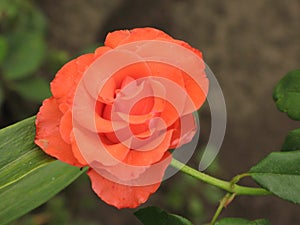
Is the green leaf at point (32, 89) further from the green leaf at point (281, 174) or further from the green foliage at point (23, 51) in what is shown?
the green leaf at point (281, 174)

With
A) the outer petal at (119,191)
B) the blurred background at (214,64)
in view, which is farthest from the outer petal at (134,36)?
the blurred background at (214,64)

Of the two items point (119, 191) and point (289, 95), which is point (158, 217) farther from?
point (289, 95)

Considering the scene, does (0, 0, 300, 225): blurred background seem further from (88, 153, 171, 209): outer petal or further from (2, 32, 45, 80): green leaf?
(88, 153, 171, 209): outer petal

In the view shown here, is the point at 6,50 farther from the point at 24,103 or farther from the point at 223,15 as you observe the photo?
the point at 223,15

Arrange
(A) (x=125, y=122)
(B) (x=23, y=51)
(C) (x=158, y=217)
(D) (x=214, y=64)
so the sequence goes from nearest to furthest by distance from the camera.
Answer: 1. (A) (x=125, y=122)
2. (C) (x=158, y=217)
3. (B) (x=23, y=51)
4. (D) (x=214, y=64)

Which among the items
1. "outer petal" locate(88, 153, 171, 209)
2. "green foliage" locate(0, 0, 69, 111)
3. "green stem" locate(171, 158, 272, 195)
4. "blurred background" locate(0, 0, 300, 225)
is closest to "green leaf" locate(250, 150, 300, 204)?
"green stem" locate(171, 158, 272, 195)

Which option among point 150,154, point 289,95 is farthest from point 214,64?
point 150,154

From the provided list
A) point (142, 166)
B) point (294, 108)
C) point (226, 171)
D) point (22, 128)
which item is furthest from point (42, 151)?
point (226, 171)
